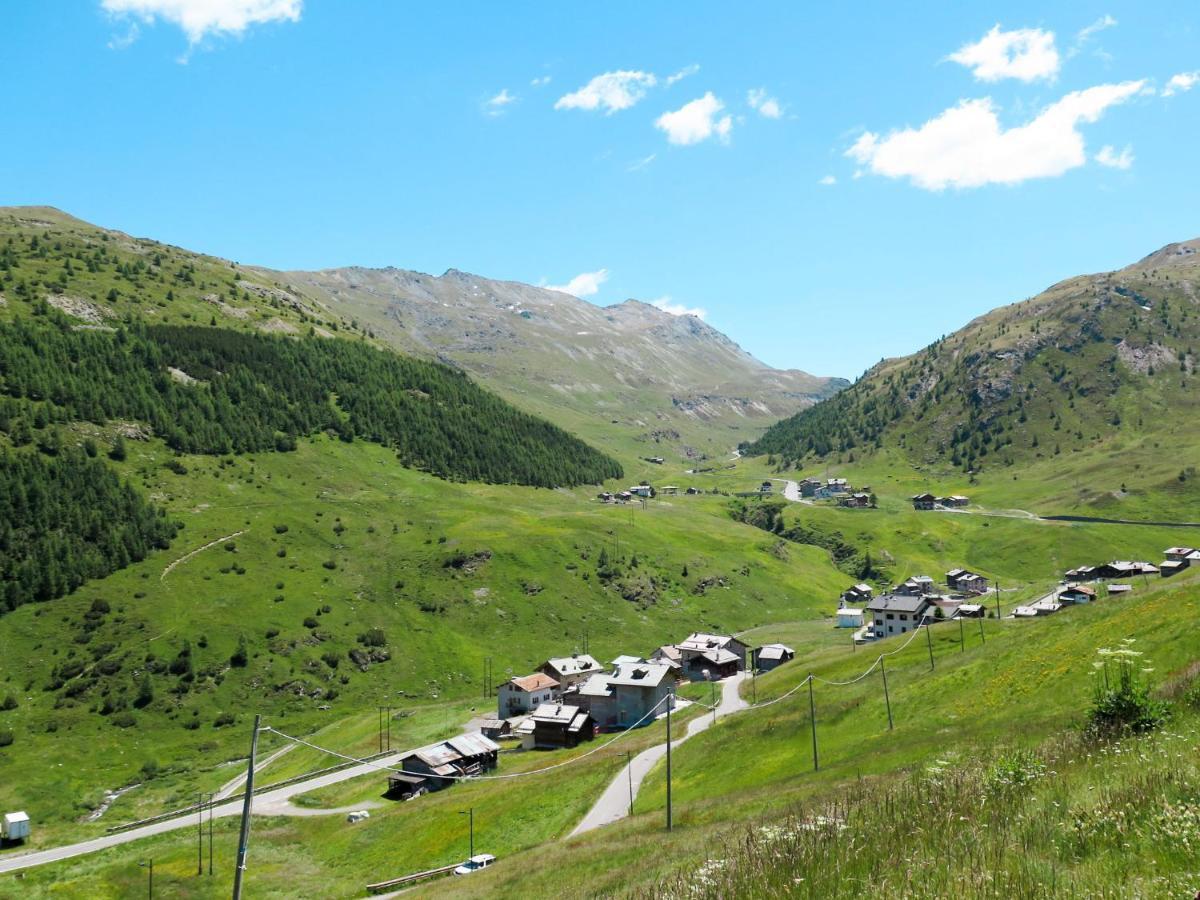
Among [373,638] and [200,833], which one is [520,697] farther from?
[200,833]

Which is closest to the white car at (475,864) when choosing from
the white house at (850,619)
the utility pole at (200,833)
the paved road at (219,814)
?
the utility pole at (200,833)

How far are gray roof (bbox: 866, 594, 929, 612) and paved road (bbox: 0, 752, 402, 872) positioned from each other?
10022 centimetres

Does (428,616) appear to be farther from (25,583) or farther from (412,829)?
(412,829)

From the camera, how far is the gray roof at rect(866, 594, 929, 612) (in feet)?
481

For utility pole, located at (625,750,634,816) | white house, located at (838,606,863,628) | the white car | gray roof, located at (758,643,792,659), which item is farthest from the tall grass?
white house, located at (838,606,863,628)

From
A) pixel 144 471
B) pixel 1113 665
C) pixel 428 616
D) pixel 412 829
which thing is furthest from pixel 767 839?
pixel 144 471

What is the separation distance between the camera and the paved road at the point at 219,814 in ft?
258

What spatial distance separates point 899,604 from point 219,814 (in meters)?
126

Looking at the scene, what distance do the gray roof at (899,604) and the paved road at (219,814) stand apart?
3946 inches

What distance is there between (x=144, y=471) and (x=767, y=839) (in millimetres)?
214701

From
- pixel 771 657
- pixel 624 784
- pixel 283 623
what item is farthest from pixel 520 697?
pixel 283 623

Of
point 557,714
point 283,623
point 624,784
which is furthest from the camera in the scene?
point 283,623

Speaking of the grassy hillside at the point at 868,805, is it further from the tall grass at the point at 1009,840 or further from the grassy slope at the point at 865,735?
the grassy slope at the point at 865,735

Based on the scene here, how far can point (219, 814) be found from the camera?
87.7 m
